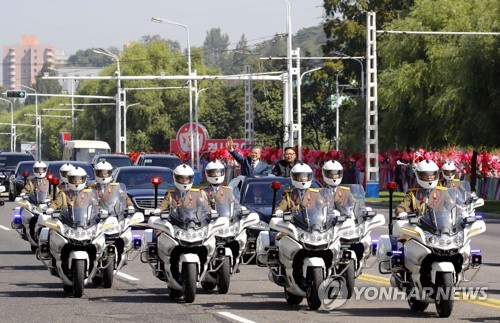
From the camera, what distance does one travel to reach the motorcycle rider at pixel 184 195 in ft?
50.5

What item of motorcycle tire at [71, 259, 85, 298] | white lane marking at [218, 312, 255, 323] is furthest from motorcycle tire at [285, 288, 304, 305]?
motorcycle tire at [71, 259, 85, 298]

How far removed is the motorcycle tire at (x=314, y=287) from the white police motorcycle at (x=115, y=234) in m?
3.10

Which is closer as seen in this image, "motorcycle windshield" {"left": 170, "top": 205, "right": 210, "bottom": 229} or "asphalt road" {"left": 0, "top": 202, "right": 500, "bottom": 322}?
Result: "asphalt road" {"left": 0, "top": 202, "right": 500, "bottom": 322}

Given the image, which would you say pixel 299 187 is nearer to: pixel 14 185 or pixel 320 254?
pixel 320 254

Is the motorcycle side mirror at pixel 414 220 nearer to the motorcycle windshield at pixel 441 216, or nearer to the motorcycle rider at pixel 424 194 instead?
the motorcycle windshield at pixel 441 216

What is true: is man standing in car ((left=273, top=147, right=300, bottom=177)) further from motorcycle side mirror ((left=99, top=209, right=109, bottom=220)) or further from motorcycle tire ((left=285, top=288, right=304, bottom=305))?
motorcycle tire ((left=285, top=288, right=304, bottom=305))

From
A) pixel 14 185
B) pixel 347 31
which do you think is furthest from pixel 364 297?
pixel 347 31

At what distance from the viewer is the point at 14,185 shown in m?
47.1

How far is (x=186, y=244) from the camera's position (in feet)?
49.3

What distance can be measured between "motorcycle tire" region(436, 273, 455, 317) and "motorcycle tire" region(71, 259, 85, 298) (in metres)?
4.45

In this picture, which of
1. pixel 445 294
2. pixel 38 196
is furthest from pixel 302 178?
pixel 38 196

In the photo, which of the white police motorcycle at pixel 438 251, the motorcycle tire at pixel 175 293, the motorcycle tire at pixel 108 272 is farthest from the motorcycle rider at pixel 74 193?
the white police motorcycle at pixel 438 251

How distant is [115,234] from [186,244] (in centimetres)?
178

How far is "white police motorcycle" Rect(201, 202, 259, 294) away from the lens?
619 inches
